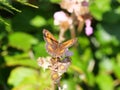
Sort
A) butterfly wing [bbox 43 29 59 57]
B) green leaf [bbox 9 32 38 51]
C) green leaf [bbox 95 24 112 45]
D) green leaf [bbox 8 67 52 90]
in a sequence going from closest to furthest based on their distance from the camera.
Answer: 1. butterfly wing [bbox 43 29 59 57]
2. green leaf [bbox 8 67 52 90]
3. green leaf [bbox 9 32 38 51]
4. green leaf [bbox 95 24 112 45]

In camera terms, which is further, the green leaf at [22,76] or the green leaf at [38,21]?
the green leaf at [38,21]

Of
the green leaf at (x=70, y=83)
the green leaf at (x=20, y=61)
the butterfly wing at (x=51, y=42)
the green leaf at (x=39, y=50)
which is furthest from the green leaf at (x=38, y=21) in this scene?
the butterfly wing at (x=51, y=42)

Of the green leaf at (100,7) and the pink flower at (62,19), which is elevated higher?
the pink flower at (62,19)

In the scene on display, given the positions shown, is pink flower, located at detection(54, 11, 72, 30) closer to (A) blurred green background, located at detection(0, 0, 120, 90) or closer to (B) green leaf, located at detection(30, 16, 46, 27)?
(A) blurred green background, located at detection(0, 0, 120, 90)

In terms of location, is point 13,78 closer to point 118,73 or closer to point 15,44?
point 15,44

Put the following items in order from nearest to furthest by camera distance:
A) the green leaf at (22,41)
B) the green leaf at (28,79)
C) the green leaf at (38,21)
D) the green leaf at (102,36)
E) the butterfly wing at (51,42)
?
the butterfly wing at (51,42) < the green leaf at (28,79) < the green leaf at (22,41) < the green leaf at (38,21) < the green leaf at (102,36)

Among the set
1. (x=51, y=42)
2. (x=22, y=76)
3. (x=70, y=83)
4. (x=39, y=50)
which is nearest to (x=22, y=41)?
(x=39, y=50)

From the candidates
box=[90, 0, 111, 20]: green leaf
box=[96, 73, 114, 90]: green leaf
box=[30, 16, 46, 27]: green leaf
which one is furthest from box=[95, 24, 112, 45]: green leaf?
box=[30, 16, 46, 27]: green leaf

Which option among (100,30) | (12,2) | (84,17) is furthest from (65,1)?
(100,30)

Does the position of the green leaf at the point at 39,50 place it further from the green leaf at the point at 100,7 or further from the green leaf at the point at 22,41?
the green leaf at the point at 100,7
